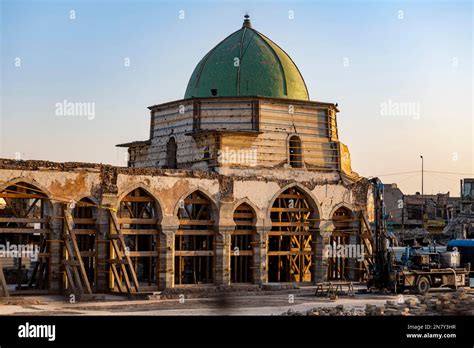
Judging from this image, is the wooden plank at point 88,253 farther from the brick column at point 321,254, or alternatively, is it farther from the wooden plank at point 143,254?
the brick column at point 321,254

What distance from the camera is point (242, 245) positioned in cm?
3862

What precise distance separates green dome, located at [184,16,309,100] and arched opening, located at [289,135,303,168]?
2631 millimetres

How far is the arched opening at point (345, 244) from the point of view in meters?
40.7

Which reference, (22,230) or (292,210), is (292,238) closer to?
(292,210)

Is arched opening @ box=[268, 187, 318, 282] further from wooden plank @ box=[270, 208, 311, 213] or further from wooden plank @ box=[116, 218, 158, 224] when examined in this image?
wooden plank @ box=[116, 218, 158, 224]

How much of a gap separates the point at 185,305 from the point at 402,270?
419 inches

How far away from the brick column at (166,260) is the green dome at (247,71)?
10.1 meters

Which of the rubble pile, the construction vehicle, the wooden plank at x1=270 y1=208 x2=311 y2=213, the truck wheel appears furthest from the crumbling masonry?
the rubble pile

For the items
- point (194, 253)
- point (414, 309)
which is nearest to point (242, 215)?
point (194, 253)

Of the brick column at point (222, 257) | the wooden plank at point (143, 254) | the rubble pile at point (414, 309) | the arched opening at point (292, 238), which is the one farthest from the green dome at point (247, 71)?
the rubble pile at point (414, 309)

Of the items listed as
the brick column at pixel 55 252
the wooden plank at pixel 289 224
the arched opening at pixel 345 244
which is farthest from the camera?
the arched opening at pixel 345 244

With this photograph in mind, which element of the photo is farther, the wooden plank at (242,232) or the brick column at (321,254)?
the brick column at (321,254)
